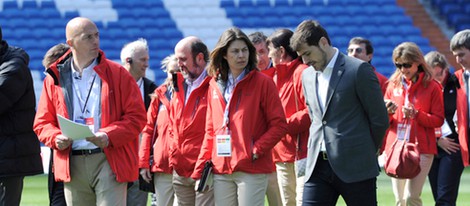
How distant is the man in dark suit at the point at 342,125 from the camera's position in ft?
20.2

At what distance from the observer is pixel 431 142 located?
30.1 feet

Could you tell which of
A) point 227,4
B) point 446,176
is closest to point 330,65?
point 446,176

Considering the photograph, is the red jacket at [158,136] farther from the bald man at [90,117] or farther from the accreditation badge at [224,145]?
the bald man at [90,117]

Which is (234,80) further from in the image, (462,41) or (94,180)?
(462,41)

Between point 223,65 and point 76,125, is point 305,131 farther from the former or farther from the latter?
point 76,125

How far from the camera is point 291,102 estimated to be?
318 inches

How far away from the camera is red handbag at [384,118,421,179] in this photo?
8.07 metres

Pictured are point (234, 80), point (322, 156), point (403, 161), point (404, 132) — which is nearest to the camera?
point (322, 156)

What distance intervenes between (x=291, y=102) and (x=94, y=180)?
85.3 inches

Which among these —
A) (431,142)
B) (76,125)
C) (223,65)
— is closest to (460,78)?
(431,142)

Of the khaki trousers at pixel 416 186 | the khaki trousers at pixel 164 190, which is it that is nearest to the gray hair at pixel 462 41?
the khaki trousers at pixel 416 186

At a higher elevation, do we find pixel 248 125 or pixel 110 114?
pixel 110 114

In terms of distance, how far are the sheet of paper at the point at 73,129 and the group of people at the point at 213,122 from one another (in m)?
0.07

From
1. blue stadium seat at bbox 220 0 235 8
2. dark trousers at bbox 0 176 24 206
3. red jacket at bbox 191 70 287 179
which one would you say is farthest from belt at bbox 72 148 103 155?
blue stadium seat at bbox 220 0 235 8
